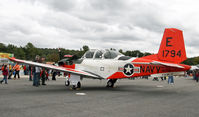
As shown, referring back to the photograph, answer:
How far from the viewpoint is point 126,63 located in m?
12.2

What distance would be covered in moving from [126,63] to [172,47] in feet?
9.79

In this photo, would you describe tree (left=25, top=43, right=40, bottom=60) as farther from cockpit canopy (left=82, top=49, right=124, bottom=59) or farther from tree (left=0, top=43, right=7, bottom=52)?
cockpit canopy (left=82, top=49, right=124, bottom=59)

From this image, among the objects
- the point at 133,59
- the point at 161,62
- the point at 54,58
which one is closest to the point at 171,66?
the point at 161,62

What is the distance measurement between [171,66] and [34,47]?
123 m

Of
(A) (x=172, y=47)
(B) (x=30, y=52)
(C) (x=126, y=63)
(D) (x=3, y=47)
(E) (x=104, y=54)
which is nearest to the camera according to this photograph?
(A) (x=172, y=47)

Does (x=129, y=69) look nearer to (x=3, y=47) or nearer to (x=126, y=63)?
(x=126, y=63)

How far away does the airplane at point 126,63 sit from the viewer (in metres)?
11.1

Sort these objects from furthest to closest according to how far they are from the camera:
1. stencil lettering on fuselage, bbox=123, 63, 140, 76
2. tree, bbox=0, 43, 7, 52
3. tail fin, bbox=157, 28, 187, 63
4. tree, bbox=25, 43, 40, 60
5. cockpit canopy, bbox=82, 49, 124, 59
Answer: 1. tree, bbox=0, 43, 7, 52
2. tree, bbox=25, 43, 40, 60
3. cockpit canopy, bbox=82, 49, 124, 59
4. stencil lettering on fuselage, bbox=123, 63, 140, 76
5. tail fin, bbox=157, 28, 187, 63

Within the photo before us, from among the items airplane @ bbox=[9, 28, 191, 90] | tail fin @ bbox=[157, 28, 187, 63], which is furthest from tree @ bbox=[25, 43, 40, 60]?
tail fin @ bbox=[157, 28, 187, 63]

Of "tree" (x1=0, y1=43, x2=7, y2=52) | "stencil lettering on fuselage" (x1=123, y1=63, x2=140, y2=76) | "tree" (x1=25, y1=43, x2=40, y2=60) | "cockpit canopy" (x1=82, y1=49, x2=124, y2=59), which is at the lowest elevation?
"stencil lettering on fuselage" (x1=123, y1=63, x2=140, y2=76)

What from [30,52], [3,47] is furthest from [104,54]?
[3,47]

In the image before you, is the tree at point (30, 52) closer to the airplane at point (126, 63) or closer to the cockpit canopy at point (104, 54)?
the airplane at point (126, 63)

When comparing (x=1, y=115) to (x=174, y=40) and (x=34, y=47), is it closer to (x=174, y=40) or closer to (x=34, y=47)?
(x=174, y=40)

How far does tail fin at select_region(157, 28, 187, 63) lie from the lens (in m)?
11.1
